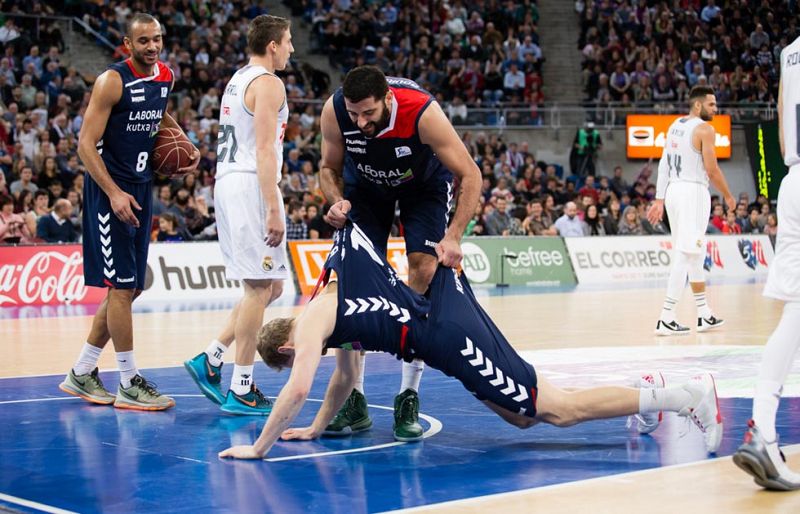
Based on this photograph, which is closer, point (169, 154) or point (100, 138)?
point (100, 138)

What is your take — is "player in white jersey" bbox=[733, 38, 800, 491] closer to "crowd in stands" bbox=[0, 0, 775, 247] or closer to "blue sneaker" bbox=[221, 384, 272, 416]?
"blue sneaker" bbox=[221, 384, 272, 416]

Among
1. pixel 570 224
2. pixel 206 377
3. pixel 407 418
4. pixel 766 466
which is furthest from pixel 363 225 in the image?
pixel 570 224

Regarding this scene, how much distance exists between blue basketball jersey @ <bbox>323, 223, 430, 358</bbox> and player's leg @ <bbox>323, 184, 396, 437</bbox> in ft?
1.56

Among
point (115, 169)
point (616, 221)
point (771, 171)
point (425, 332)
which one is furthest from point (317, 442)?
point (771, 171)

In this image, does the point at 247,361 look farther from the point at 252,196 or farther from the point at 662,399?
the point at 662,399

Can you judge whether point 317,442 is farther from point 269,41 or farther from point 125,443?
point 269,41

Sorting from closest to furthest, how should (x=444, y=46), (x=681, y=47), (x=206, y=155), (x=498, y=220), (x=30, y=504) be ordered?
(x=30, y=504)
(x=206, y=155)
(x=498, y=220)
(x=444, y=46)
(x=681, y=47)

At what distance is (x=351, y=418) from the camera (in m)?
5.80

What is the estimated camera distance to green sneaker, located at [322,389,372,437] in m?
5.73

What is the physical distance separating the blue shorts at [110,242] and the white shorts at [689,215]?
6.24m

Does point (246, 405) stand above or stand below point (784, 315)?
below

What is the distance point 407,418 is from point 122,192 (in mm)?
2335

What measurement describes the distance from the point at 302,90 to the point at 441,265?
63.3ft

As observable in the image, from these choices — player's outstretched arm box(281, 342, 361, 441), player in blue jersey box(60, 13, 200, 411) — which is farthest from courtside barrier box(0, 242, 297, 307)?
player's outstretched arm box(281, 342, 361, 441)
